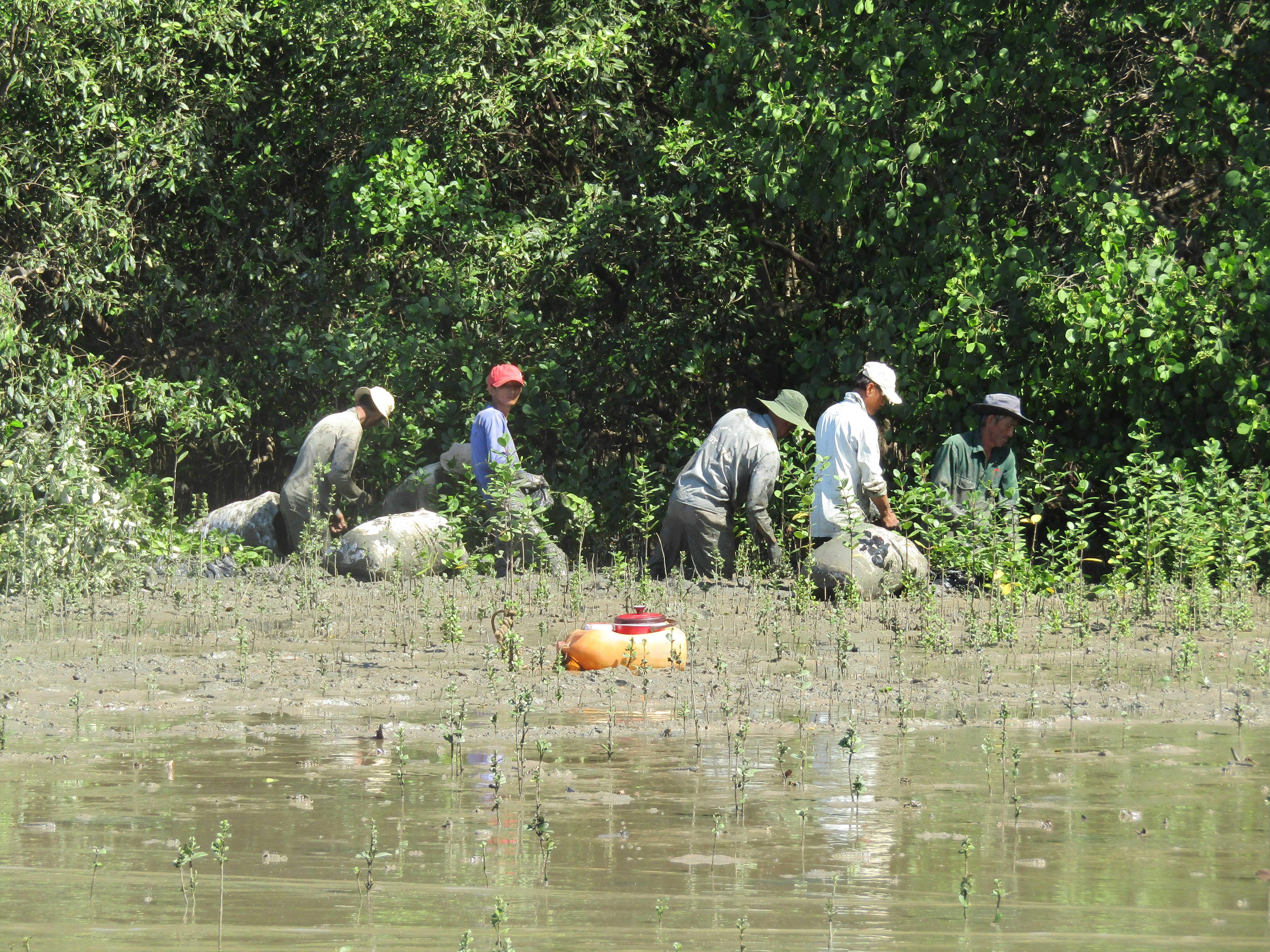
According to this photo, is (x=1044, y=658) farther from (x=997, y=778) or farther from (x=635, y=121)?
(x=635, y=121)

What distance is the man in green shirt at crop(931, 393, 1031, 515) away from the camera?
11469mm

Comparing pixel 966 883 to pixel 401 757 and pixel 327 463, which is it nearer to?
pixel 401 757

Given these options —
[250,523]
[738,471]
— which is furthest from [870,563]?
[250,523]

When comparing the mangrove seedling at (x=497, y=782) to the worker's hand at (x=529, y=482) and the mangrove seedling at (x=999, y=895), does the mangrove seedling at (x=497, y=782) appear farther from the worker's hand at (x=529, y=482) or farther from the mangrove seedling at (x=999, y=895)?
the worker's hand at (x=529, y=482)

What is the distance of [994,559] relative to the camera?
10.7 m

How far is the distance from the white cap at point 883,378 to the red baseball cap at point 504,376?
254cm

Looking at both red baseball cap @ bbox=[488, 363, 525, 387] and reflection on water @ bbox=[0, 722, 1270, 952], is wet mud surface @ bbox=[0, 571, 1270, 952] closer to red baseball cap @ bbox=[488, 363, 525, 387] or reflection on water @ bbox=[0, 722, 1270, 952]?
reflection on water @ bbox=[0, 722, 1270, 952]

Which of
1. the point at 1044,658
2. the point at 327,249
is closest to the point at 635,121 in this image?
the point at 327,249

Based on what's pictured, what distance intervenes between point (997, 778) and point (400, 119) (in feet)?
32.0

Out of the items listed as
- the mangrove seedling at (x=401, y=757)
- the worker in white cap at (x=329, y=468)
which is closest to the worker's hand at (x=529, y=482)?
the worker in white cap at (x=329, y=468)

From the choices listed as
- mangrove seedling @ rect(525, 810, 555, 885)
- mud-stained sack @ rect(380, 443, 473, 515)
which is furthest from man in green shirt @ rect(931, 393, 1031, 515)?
mangrove seedling @ rect(525, 810, 555, 885)

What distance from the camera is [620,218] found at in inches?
548

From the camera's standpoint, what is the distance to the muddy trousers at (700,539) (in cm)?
1176

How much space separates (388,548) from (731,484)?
8.35 feet
